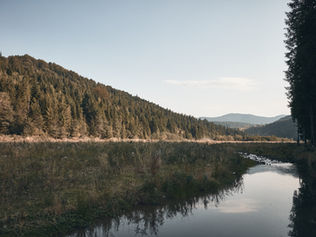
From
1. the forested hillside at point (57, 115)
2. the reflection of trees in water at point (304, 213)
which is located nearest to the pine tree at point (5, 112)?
the forested hillside at point (57, 115)

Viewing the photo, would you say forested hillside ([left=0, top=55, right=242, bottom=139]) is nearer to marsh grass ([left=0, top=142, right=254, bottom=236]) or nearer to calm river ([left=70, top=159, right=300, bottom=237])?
marsh grass ([left=0, top=142, right=254, bottom=236])

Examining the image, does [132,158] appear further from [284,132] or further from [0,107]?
[284,132]

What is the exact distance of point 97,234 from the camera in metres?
5.50

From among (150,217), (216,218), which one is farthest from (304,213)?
(150,217)

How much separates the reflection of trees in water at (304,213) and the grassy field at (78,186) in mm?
3244

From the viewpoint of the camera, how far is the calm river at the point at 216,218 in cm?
571

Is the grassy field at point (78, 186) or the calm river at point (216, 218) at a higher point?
the grassy field at point (78, 186)

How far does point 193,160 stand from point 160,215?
8031 mm

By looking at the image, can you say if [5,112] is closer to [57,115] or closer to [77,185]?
[57,115]

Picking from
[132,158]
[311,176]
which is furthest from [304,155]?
[132,158]

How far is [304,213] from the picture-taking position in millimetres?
6773

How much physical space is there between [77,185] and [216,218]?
556cm

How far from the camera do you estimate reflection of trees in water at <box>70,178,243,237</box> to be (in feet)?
18.7

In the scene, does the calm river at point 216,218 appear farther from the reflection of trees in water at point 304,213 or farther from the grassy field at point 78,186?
the grassy field at point 78,186
